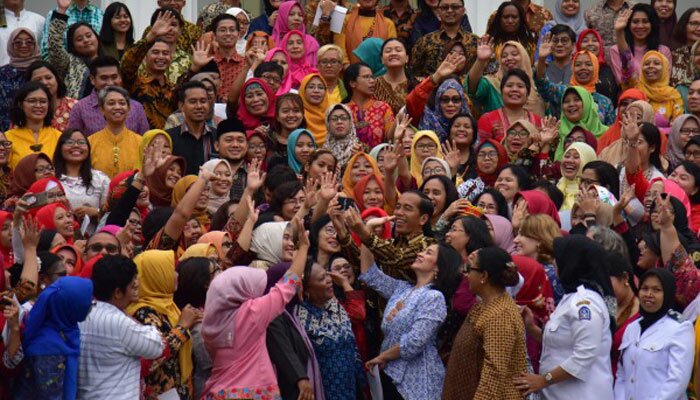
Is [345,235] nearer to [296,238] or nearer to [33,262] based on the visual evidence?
[296,238]

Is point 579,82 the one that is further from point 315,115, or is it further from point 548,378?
point 548,378

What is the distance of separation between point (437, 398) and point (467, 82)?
5.51 m

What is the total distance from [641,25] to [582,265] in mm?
6500

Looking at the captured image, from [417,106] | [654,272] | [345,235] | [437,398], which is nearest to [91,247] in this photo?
[345,235]

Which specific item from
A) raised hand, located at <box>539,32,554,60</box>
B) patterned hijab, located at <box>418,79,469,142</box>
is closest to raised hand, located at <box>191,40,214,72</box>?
patterned hijab, located at <box>418,79,469,142</box>

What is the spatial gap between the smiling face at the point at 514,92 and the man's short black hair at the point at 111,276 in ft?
18.9

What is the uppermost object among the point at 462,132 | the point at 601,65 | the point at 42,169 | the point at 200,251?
the point at 601,65

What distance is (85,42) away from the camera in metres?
15.4

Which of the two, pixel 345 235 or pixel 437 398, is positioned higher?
pixel 345 235

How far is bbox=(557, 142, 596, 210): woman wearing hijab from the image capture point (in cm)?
1373

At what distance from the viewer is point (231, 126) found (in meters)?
14.0

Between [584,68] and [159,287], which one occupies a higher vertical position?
[584,68]

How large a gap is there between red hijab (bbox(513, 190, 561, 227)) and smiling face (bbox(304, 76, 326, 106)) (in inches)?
120

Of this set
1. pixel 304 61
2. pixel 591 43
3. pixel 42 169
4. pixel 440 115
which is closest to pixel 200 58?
pixel 304 61
